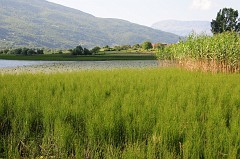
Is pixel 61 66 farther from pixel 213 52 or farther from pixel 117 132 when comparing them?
pixel 117 132

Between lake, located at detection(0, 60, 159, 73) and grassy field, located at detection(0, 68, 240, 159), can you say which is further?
lake, located at detection(0, 60, 159, 73)

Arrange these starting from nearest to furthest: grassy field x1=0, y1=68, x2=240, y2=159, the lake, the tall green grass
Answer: grassy field x1=0, y1=68, x2=240, y2=159
the tall green grass
the lake

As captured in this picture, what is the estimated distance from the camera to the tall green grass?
57.6 ft

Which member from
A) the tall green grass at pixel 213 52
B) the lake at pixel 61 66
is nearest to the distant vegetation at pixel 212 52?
the tall green grass at pixel 213 52

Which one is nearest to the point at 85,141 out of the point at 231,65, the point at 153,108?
the point at 153,108

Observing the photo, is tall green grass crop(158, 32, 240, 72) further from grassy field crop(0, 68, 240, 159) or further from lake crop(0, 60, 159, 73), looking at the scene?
grassy field crop(0, 68, 240, 159)

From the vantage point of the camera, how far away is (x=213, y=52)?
18.4 m

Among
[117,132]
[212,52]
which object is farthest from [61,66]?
[117,132]

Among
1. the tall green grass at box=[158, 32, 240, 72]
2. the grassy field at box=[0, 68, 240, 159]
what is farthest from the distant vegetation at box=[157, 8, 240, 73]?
the grassy field at box=[0, 68, 240, 159]

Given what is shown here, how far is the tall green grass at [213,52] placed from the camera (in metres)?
17.6

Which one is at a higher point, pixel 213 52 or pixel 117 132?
pixel 213 52

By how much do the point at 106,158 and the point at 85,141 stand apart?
2.51ft

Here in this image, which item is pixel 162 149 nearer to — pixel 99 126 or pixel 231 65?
pixel 99 126

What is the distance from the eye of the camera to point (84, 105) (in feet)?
22.1
